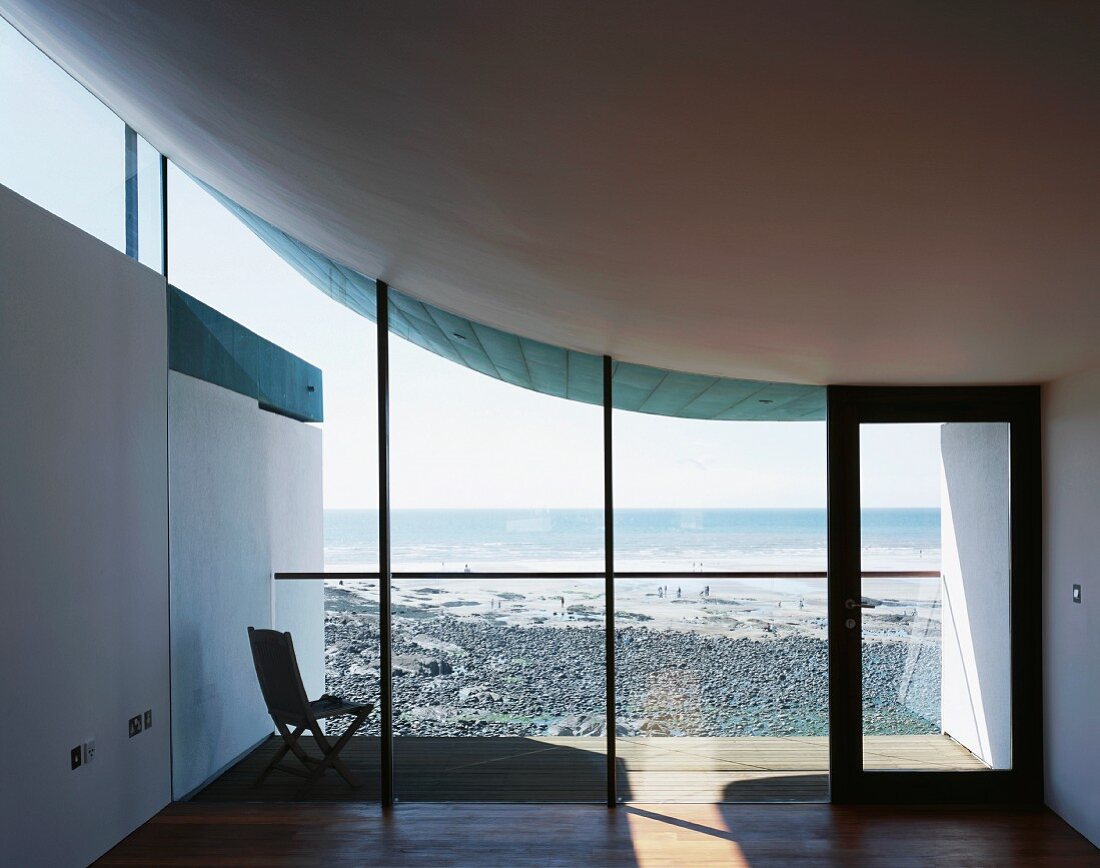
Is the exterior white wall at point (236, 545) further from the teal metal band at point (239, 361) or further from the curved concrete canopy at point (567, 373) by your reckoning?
the curved concrete canopy at point (567, 373)

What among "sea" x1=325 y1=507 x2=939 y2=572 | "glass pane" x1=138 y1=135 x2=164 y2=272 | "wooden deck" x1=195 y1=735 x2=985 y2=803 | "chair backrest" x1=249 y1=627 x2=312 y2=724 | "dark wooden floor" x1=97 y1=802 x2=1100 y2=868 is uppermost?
"glass pane" x1=138 y1=135 x2=164 y2=272

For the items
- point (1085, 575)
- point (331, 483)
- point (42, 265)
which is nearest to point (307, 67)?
point (42, 265)

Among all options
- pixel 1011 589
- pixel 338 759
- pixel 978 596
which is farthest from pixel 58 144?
pixel 1011 589

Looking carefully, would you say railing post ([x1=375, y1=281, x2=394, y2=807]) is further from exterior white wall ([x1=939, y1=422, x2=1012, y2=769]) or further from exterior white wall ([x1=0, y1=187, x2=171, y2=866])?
exterior white wall ([x1=939, y1=422, x2=1012, y2=769])

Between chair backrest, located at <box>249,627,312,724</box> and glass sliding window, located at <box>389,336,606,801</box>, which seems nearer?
chair backrest, located at <box>249,627,312,724</box>

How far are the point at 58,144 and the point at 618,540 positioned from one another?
3260 millimetres

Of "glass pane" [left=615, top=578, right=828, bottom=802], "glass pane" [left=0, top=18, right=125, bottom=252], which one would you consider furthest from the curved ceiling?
"glass pane" [left=615, top=578, right=828, bottom=802]

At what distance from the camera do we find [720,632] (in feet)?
15.4

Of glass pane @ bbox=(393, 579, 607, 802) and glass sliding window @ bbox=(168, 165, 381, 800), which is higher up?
glass sliding window @ bbox=(168, 165, 381, 800)

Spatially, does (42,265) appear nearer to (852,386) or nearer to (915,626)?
(852,386)

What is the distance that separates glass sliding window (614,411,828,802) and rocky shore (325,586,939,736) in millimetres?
11

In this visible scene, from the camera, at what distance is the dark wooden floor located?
3980mm

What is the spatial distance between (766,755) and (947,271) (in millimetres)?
3207

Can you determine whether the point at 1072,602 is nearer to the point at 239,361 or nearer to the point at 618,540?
the point at 618,540
